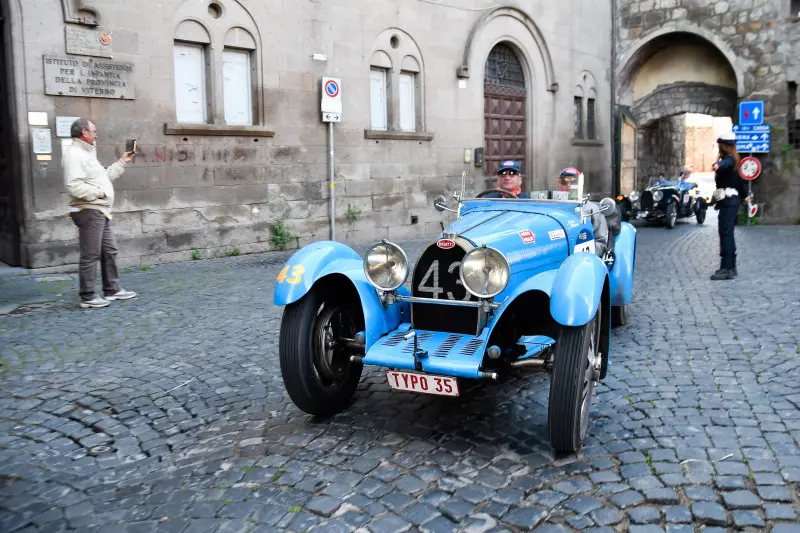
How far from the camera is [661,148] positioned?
26.0 meters

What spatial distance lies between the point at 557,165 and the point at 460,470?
1607cm

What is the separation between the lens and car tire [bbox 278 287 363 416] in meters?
4.11

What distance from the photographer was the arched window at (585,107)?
65.2 feet

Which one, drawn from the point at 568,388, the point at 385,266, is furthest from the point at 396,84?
the point at 568,388

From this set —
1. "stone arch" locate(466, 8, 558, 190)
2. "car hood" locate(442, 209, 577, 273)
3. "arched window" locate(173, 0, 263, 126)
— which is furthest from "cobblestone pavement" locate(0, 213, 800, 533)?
"stone arch" locate(466, 8, 558, 190)

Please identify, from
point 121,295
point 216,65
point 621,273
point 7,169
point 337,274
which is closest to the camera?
point 337,274

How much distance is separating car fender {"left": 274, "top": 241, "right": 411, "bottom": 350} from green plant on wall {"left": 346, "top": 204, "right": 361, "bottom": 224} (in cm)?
867

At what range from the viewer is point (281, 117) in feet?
39.2

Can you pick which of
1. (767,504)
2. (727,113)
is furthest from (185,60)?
(727,113)

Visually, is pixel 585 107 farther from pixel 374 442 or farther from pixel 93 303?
pixel 374 442

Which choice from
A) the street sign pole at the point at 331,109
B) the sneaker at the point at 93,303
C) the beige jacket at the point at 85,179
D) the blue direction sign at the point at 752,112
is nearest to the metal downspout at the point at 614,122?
the blue direction sign at the point at 752,112

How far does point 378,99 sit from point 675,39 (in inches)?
419

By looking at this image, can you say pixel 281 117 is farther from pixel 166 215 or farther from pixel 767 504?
pixel 767 504

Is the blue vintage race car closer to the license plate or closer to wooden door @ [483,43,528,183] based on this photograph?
the license plate
